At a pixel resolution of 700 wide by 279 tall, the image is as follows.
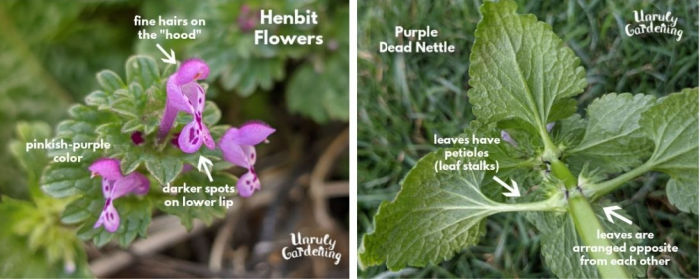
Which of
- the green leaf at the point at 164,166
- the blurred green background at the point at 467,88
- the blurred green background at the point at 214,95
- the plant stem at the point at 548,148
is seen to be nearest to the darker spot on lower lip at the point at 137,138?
the green leaf at the point at 164,166

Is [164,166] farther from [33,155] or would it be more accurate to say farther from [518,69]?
[518,69]

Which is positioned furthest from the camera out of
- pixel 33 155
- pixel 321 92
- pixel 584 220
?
pixel 321 92

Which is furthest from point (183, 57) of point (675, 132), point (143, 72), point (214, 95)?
point (675, 132)

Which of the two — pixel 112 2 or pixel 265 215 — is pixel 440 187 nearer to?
pixel 265 215

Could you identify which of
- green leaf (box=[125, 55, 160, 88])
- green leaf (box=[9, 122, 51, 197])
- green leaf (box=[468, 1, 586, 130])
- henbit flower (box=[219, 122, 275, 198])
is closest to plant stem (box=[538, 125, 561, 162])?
green leaf (box=[468, 1, 586, 130])

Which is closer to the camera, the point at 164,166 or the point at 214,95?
the point at 164,166

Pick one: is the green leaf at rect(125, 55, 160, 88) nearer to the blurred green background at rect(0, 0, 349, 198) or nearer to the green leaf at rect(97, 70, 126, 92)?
the green leaf at rect(97, 70, 126, 92)

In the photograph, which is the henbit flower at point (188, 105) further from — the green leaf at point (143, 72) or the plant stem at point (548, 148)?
the plant stem at point (548, 148)

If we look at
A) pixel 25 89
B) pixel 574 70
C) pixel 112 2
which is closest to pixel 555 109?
pixel 574 70
